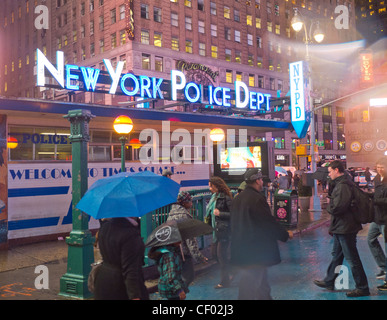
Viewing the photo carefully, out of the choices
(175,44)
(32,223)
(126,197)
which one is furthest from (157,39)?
(126,197)

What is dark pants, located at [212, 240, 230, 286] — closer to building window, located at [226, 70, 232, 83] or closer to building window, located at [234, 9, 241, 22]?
building window, located at [226, 70, 232, 83]

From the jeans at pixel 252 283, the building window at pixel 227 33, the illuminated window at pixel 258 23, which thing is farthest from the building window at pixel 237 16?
the jeans at pixel 252 283

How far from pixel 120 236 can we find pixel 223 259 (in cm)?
399

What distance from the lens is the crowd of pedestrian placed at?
389 centimetres

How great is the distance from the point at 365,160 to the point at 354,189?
1176 inches

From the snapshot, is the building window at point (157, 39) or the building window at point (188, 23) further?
the building window at point (188, 23)

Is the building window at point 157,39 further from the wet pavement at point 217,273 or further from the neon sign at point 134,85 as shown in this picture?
the wet pavement at point 217,273

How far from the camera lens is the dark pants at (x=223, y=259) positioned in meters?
7.36

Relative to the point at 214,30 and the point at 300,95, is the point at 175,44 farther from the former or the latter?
A: the point at 300,95

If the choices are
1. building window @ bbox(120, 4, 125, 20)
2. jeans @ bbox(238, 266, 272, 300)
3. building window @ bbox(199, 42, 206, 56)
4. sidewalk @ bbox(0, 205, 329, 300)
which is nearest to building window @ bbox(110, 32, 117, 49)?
building window @ bbox(120, 4, 125, 20)

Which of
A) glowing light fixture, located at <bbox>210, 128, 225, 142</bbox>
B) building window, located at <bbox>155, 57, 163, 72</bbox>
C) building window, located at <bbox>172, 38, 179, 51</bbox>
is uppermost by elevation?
building window, located at <bbox>172, 38, 179, 51</bbox>

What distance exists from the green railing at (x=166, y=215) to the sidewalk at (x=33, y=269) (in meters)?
0.62
